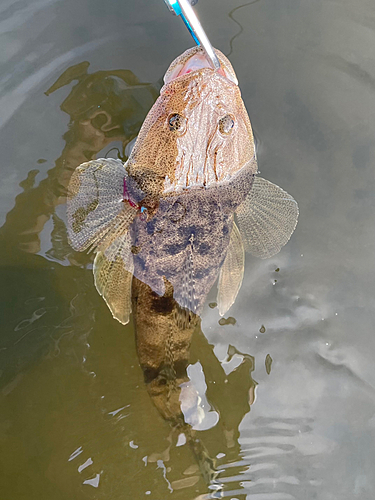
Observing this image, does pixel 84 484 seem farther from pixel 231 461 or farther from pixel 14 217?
pixel 14 217

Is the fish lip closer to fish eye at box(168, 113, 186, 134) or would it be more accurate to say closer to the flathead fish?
the flathead fish

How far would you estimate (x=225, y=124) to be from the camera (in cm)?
301

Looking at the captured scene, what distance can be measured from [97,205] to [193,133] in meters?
1.10

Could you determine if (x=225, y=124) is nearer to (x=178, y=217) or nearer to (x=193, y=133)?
(x=193, y=133)

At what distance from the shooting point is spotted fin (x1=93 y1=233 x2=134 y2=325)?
3514mm

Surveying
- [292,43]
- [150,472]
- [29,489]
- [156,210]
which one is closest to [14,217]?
[156,210]

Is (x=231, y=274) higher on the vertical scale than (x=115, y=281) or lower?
lower

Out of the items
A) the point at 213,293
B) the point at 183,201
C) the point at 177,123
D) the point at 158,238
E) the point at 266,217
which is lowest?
the point at 213,293

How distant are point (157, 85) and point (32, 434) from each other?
3.79m

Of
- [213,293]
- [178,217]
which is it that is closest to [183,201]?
[178,217]

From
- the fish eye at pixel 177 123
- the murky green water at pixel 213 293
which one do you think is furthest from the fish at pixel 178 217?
the murky green water at pixel 213 293

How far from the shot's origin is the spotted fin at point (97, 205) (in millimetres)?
3367

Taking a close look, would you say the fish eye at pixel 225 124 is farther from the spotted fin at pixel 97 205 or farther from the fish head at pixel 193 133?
the spotted fin at pixel 97 205

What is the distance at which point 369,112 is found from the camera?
4.21 meters
